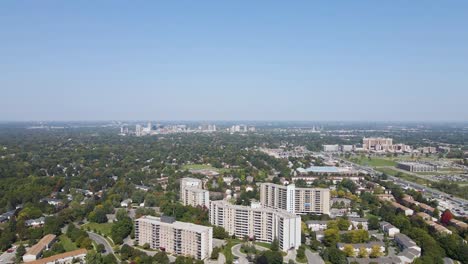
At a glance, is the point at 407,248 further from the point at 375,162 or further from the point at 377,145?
the point at 377,145

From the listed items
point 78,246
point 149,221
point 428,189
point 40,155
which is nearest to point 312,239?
point 149,221

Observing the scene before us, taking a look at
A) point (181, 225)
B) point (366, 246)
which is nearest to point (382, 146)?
point (366, 246)

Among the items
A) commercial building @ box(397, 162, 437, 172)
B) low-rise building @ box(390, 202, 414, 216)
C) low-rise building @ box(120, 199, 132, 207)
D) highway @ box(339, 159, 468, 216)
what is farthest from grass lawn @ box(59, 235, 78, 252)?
commercial building @ box(397, 162, 437, 172)

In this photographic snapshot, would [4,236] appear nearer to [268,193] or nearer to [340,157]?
[268,193]

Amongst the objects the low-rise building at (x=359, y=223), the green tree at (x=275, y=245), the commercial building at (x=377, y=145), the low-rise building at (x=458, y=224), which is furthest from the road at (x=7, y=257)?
the commercial building at (x=377, y=145)

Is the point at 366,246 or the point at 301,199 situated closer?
the point at 366,246

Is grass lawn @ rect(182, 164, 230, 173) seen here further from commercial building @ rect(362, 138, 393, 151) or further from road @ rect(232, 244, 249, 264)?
commercial building @ rect(362, 138, 393, 151)
